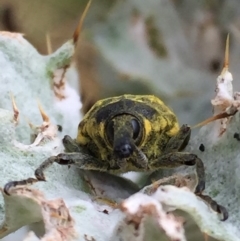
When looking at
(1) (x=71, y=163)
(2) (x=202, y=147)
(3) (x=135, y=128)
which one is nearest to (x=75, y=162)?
(1) (x=71, y=163)

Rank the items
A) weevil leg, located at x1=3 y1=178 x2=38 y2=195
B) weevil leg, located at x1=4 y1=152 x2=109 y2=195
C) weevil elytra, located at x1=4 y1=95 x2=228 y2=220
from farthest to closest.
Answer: weevil elytra, located at x1=4 y1=95 x2=228 y2=220 < weevil leg, located at x1=4 y1=152 x2=109 y2=195 < weevil leg, located at x1=3 y1=178 x2=38 y2=195

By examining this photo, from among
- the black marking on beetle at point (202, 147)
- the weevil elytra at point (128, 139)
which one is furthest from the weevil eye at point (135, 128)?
the black marking on beetle at point (202, 147)

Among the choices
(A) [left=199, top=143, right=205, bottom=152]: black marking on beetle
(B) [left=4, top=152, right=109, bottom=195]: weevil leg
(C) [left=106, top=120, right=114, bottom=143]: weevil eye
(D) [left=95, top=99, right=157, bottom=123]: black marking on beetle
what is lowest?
(B) [left=4, top=152, right=109, bottom=195]: weevil leg

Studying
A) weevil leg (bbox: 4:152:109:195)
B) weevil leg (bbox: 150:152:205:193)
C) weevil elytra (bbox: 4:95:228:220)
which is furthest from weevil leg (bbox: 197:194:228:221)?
weevil leg (bbox: 4:152:109:195)

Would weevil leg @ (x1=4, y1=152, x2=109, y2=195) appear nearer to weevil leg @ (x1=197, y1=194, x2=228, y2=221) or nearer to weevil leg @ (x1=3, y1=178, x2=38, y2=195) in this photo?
weevil leg @ (x1=3, y1=178, x2=38, y2=195)

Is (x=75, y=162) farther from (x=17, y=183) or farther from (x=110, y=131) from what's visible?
(x=17, y=183)

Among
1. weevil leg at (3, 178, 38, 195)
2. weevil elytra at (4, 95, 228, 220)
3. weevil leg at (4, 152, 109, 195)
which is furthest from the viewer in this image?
weevil elytra at (4, 95, 228, 220)

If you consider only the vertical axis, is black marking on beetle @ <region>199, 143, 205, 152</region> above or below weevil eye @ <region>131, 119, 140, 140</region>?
below
